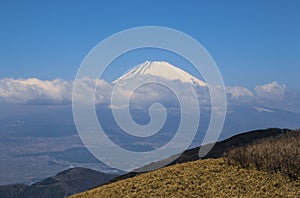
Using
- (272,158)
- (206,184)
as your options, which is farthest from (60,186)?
(206,184)

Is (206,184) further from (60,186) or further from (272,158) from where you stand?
(60,186)

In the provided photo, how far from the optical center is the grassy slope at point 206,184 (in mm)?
18792

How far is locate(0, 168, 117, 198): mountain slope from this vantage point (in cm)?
12100

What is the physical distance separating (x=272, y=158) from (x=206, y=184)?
358cm

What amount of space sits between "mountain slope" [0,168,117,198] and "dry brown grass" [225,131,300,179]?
102763 mm

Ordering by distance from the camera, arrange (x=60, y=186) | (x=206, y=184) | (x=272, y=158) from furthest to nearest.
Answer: (x=60, y=186)
(x=272, y=158)
(x=206, y=184)

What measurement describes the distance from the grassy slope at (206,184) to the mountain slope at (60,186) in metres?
102

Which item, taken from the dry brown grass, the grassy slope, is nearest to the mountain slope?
the grassy slope

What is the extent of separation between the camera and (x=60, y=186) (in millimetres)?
132750

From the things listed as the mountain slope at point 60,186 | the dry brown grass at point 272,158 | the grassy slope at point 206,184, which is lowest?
the mountain slope at point 60,186

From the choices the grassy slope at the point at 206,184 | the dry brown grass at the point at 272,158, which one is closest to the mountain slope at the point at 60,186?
the grassy slope at the point at 206,184

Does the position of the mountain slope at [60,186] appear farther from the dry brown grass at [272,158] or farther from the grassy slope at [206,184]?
the dry brown grass at [272,158]

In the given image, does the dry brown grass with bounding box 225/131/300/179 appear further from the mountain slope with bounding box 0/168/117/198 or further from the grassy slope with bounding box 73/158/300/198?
the mountain slope with bounding box 0/168/117/198

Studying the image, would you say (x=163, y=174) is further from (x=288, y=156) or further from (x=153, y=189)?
(x=288, y=156)
